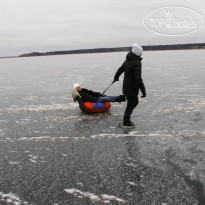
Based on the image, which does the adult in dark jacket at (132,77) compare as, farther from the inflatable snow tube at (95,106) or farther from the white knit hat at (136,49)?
the inflatable snow tube at (95,106)

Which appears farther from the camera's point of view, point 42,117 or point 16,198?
point 42,117

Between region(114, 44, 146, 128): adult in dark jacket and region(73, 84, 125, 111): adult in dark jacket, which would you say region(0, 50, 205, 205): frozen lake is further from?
region(114, 44, 146, 128): adult in dark jacket

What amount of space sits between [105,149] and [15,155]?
5.51ft

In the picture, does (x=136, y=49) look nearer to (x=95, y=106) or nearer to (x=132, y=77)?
(x=132, y=77)

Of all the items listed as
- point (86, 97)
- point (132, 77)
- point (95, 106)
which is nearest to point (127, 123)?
point (132, 77)

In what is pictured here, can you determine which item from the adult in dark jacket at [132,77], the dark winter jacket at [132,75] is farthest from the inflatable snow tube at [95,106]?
the dark winter jacket at [132,75]

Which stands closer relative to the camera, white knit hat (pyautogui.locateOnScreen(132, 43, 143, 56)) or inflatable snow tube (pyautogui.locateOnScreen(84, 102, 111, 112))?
white knit hat (pyautogui.locateOnScreen(132, 43, 143, 56))

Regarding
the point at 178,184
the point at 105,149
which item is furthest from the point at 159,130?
the point at 178,184

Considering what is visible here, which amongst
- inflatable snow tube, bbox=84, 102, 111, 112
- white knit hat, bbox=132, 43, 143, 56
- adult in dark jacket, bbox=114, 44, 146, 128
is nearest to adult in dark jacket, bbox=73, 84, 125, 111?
inflatable snow tube, bbox=84, 102, 111, 112

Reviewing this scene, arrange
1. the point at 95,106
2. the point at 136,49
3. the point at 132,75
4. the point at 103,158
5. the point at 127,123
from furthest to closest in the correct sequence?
1. the point at 95,106
2. the point at 127,123
3. the point at 132,75
4. the point at 136,49
5. the point at 103,158

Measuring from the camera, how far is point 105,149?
4.69 m

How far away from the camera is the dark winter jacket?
18.3ft

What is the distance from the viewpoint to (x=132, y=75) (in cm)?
581

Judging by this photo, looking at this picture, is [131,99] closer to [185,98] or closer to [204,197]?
[204,197]
